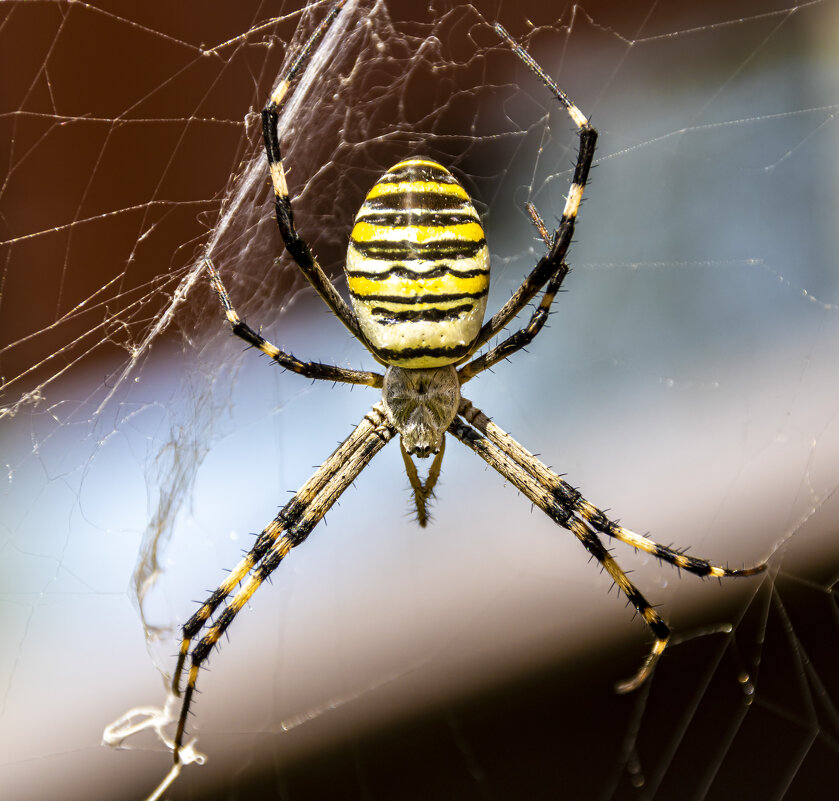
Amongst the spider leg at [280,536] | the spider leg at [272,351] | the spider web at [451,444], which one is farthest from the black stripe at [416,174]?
the spider leg at [280,536]

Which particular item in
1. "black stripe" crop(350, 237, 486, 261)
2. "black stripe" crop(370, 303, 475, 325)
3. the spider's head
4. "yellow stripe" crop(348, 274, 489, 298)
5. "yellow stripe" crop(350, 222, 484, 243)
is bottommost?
the spider's head

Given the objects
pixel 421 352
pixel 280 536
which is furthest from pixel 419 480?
pixel 421 352

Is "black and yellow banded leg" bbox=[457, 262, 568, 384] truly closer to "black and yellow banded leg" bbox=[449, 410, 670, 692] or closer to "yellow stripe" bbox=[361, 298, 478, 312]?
"yellow stripe" bbox=[361, 298, 478, 312]

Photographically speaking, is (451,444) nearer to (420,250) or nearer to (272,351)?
(272,351)

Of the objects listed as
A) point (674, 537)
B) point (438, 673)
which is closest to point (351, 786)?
point (438, 673)

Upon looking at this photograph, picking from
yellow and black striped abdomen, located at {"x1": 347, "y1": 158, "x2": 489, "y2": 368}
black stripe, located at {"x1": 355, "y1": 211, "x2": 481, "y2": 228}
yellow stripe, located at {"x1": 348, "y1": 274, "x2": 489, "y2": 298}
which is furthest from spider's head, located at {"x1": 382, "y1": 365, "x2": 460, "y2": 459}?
black stripe, located at {"x1": 355, "y1": 211, "x2": 481, "y2": 228}

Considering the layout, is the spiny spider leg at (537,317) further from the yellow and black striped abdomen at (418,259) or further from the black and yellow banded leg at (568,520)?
the black and yellow banded leg at (568,520)

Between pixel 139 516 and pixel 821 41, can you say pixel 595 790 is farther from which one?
pixel 821 41

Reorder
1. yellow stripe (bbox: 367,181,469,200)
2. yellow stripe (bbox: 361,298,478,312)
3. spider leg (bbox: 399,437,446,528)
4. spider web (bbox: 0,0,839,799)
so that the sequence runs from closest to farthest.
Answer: yellow stripe (bbox: 367,181,469,200)
yellow stripe (bbox: 361,298,478,312)
spider leg (bbox: 399,437,446,528)
spider web (bbox: 0,0,839,799)
